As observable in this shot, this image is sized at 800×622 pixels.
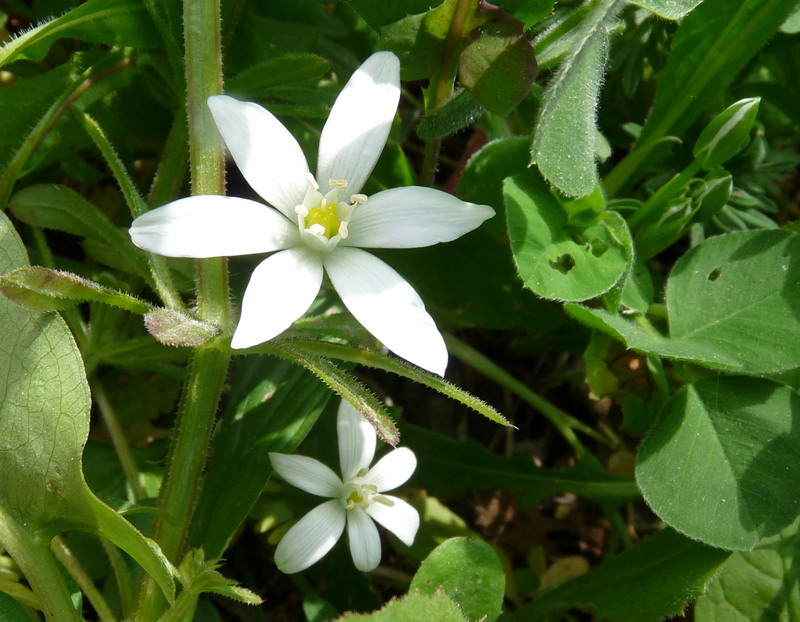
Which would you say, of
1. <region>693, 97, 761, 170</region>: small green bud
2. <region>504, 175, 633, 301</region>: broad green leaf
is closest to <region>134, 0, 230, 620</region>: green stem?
<region>504, 175, 633, 301</region>: broad green leaf

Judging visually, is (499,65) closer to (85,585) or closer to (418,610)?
(418,610)

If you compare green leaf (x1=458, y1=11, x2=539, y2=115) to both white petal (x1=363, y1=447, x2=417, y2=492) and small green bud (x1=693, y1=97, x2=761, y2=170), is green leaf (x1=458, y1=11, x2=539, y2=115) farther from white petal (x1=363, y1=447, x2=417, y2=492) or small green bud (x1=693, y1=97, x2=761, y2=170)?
white petal (x1=363, y1=447, x2=417, y2=492)

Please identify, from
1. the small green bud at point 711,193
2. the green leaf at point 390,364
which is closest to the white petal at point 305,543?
the green leaf at point 390,364

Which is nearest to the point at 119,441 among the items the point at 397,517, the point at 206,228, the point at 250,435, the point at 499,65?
the point at 250,435

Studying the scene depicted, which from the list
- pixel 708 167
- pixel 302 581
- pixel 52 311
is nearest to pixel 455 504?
pixel 302 581

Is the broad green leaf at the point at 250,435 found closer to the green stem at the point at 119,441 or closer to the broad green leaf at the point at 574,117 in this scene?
the green stem at the point at 119,441

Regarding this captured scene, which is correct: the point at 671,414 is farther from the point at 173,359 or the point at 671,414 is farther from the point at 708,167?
the point at 173,359
